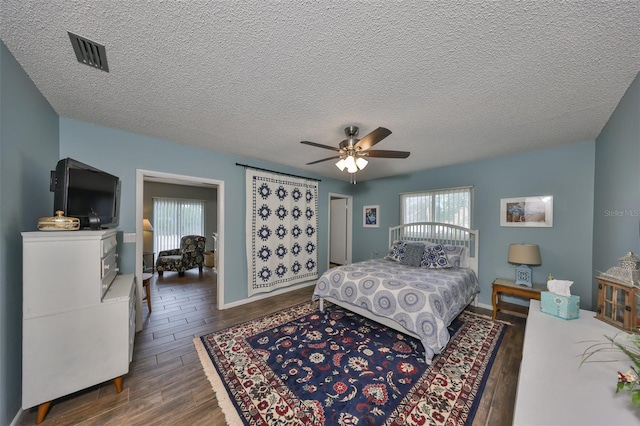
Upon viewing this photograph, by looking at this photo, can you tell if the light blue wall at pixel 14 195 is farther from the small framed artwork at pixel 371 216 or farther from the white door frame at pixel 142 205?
the small framed artwork at pixel 371 216

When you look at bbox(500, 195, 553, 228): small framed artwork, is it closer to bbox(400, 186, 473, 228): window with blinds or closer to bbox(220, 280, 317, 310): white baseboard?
bbox(400, 186, 473, 228): window with blinds

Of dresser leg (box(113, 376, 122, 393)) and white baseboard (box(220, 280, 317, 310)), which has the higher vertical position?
dresser leg (box(113, 376, 122, 393))

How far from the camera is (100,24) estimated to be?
3.70 ft

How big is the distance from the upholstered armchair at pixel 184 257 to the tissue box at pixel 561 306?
6156 mm

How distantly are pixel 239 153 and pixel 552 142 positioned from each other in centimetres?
419

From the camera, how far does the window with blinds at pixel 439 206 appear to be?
3.71 m

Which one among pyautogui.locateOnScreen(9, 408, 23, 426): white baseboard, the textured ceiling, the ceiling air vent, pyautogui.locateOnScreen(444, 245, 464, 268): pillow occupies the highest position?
the ceiling air vent

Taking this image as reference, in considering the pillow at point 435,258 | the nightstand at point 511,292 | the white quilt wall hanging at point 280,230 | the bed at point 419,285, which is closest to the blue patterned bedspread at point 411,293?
the bed at point 419,285

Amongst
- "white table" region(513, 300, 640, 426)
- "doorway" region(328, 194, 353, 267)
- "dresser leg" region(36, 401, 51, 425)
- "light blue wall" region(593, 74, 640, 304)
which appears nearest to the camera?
"white table" region(513, 300, 640, 426)

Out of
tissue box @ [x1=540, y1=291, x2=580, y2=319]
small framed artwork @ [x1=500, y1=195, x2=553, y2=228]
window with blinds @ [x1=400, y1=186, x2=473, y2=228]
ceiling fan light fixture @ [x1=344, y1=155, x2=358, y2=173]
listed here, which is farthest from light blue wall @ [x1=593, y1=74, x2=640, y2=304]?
ceiling fan light fixture @ [x1=344, y1=155, x2=358, y2=173]

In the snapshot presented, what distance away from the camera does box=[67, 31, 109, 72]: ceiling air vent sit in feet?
4.09

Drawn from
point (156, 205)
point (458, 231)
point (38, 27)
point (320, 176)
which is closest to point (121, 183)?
point (38, 27)

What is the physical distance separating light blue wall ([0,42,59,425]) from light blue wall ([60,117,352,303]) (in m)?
0.58

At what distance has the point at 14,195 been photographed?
1.48 m
